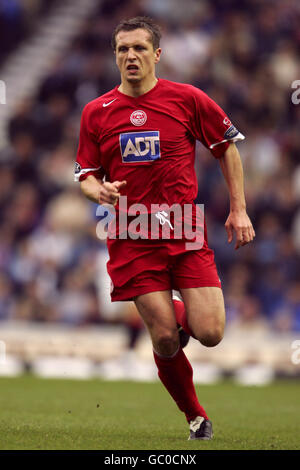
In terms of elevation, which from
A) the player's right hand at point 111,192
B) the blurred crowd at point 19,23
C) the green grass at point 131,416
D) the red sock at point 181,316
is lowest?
the green grass at point 131,416

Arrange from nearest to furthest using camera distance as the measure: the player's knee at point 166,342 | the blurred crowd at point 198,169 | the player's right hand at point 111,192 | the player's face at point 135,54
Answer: the player's right hand at point 111,192
the player's knee at point 166,342
the player's face at point 135,54
the blurred crowd at point 198,169

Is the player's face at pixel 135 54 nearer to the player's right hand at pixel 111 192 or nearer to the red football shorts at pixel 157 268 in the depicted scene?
the player's right hand at pixel 111 192

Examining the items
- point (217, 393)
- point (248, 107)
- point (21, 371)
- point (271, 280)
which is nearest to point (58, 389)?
point (217, 393)

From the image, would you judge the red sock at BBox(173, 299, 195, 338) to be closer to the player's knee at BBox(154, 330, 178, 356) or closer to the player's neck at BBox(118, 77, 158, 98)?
the player's knee at BBox(154, 330, 178, 356)

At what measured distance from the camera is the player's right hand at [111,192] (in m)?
5.33

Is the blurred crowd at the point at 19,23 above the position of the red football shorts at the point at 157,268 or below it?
above

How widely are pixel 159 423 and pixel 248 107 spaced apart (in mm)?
7628

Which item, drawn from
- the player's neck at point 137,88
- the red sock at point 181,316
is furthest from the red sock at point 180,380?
the player's neck at point 137,88

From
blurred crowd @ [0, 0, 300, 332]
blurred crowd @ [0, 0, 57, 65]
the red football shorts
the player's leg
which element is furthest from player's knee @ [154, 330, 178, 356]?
blurred crowd @ [0, 0, 57, 65]

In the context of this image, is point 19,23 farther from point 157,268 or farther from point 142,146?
point 157,268

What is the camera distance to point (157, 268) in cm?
571

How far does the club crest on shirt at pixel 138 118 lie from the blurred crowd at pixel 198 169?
6.18m

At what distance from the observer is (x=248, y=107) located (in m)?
13.7

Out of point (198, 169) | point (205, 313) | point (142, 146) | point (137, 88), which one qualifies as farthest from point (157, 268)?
point (198, 169)
